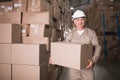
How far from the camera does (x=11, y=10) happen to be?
11.8ft

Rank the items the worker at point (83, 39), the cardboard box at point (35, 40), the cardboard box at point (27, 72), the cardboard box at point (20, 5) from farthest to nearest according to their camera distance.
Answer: the cardboard box at point (20, 5) < the cardboard box at point (35, 40) < the cardboard box at point (27, 72) < the worker at point (83, 39)

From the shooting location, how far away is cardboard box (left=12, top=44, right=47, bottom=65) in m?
3.12

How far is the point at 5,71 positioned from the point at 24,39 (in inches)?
24.7

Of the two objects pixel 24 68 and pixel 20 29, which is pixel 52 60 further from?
pixel 20 29

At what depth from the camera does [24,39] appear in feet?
11.4

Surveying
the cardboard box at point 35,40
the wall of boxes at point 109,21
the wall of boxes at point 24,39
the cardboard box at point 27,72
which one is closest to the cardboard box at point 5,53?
the wall of boxes at point 24,39

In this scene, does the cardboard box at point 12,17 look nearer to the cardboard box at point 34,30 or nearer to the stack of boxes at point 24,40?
the stack of boxes at point 24,40

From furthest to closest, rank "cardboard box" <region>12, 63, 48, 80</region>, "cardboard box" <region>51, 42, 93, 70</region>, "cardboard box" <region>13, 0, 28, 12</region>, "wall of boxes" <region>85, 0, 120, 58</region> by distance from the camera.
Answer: "wall of boxes" <region>85, 0, 120, 58</region> < "cardboard box" <region>13, 0, 28, 12</region> < "cardboard box" <region>12, 63, 48, 80</region> < "cardboard box" <region>51, 42, 93, 70</region>

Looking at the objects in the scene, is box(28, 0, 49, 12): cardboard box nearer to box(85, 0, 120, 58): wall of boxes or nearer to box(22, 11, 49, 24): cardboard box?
box(22, 11, 49, 24): cardboard box

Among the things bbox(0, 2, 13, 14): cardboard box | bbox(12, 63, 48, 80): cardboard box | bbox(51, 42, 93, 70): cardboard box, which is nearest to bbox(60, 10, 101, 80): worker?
bbox(51, 42, 93, 70): cardboard box

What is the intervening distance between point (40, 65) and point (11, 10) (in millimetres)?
1163

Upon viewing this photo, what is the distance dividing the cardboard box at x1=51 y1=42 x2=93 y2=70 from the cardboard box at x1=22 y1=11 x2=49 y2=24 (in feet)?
3.55

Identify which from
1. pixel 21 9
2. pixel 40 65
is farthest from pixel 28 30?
pixel 40 65

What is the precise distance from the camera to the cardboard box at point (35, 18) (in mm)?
3498
